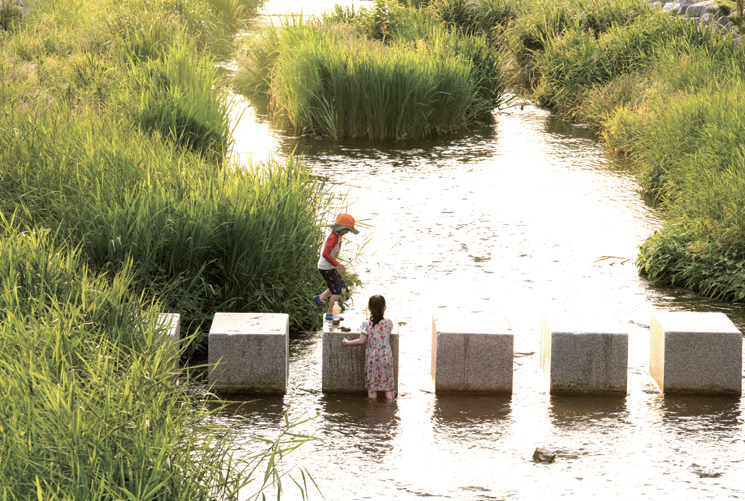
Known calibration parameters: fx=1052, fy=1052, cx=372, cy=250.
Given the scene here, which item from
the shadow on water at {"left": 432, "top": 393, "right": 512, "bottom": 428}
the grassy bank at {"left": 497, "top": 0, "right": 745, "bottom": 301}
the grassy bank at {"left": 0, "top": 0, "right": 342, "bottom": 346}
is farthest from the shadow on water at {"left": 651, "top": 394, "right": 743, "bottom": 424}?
the grassy bank at {"left": 0, "top": 0, "right": 342, "bottom": 346}

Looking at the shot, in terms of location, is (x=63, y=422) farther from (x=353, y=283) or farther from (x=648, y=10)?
(x=648, y=10)

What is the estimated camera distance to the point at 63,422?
199 inches

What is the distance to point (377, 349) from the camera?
786 centimetres

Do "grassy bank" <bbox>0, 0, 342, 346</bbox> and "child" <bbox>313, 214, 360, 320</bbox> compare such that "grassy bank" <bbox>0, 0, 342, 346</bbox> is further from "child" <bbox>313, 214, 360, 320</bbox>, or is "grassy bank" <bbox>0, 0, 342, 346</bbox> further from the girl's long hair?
the girl's long hair

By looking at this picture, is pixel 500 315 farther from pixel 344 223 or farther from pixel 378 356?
pixel 344 223

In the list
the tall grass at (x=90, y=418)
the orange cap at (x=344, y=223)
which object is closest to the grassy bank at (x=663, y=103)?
the orange cap at (x=344, y=223)

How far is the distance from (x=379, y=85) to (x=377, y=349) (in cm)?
1072

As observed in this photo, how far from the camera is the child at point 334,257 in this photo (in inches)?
347

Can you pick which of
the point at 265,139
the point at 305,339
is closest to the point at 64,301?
the point at 305,339

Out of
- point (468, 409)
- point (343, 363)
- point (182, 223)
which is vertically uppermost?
point (182, 223)

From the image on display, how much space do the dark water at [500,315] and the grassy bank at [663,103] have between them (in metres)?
0.42

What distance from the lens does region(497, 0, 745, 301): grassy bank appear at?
436 inches

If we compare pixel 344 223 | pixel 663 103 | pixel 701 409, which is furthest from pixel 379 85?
pixel 701 409

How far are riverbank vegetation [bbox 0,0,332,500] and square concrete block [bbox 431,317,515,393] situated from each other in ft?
5.24
